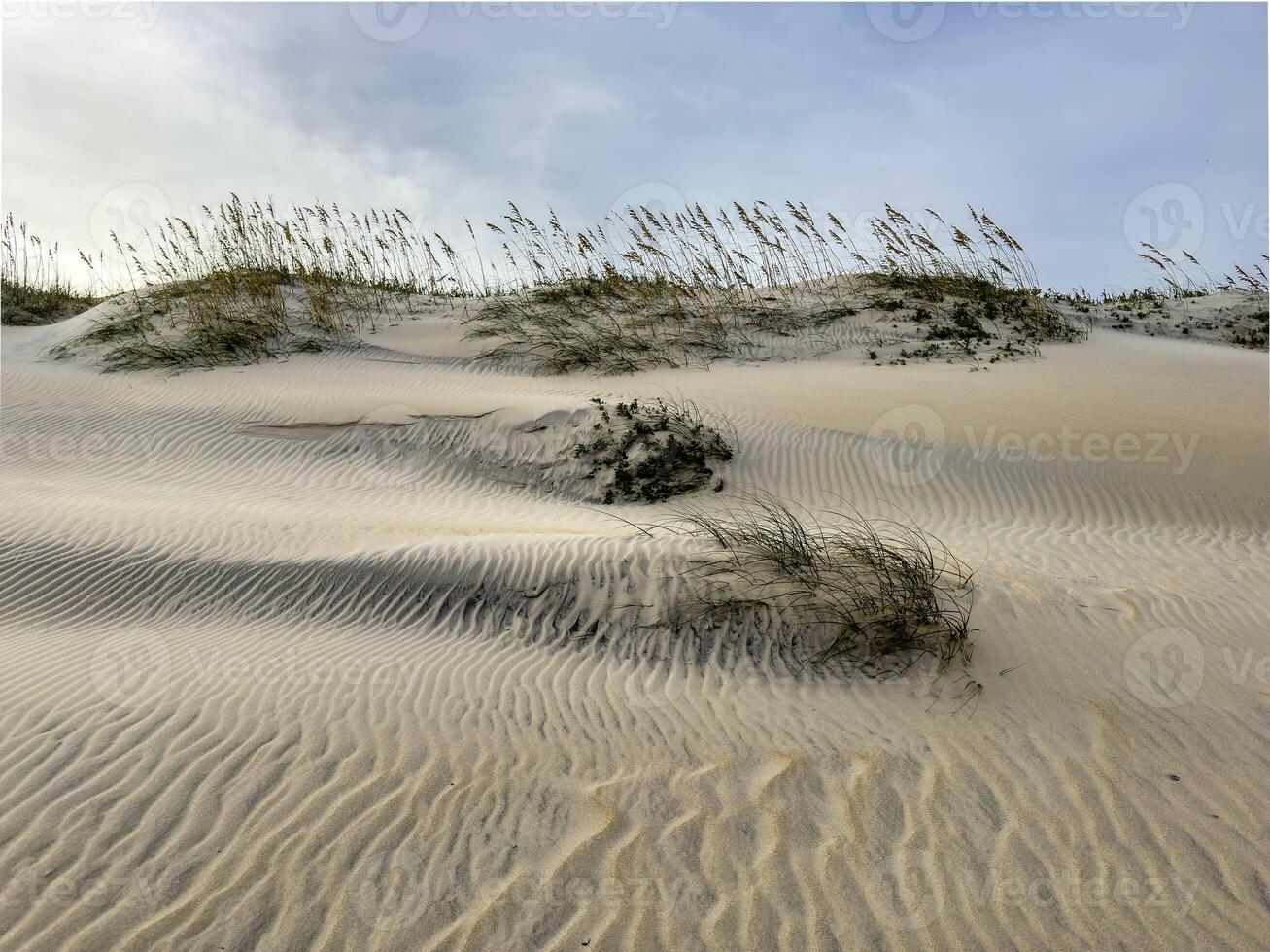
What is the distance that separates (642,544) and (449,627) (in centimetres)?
159

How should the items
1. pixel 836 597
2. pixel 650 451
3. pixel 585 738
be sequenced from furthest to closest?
pixel 650 451
pixel 836 597
pixel 585 738

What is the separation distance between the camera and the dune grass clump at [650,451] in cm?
878

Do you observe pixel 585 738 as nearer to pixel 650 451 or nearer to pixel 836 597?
pixel 836 597

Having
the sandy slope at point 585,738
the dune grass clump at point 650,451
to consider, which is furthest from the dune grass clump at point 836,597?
the dune grass clump at point 650,451

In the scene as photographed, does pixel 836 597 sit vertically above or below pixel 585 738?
above

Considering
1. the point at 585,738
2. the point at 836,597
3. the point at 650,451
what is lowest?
the point at 585,738

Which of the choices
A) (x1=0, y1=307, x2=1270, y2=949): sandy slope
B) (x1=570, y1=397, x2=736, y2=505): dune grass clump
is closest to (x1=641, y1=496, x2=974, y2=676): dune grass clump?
(x1=0, y1=307, x2=1270, y2=949): sandy slope

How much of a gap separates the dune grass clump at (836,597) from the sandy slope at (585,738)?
259mm

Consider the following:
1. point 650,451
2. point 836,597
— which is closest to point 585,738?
point 836,597

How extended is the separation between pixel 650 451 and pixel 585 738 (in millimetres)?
5242

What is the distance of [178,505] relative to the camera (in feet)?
26.7

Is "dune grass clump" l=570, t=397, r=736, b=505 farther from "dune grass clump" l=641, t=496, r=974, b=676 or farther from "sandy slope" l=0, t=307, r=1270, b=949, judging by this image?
"dune grass clump" l=641, t=496, r=974, b=676

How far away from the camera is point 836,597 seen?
206 inches

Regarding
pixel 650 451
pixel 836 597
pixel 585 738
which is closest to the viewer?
pixel 585 738
